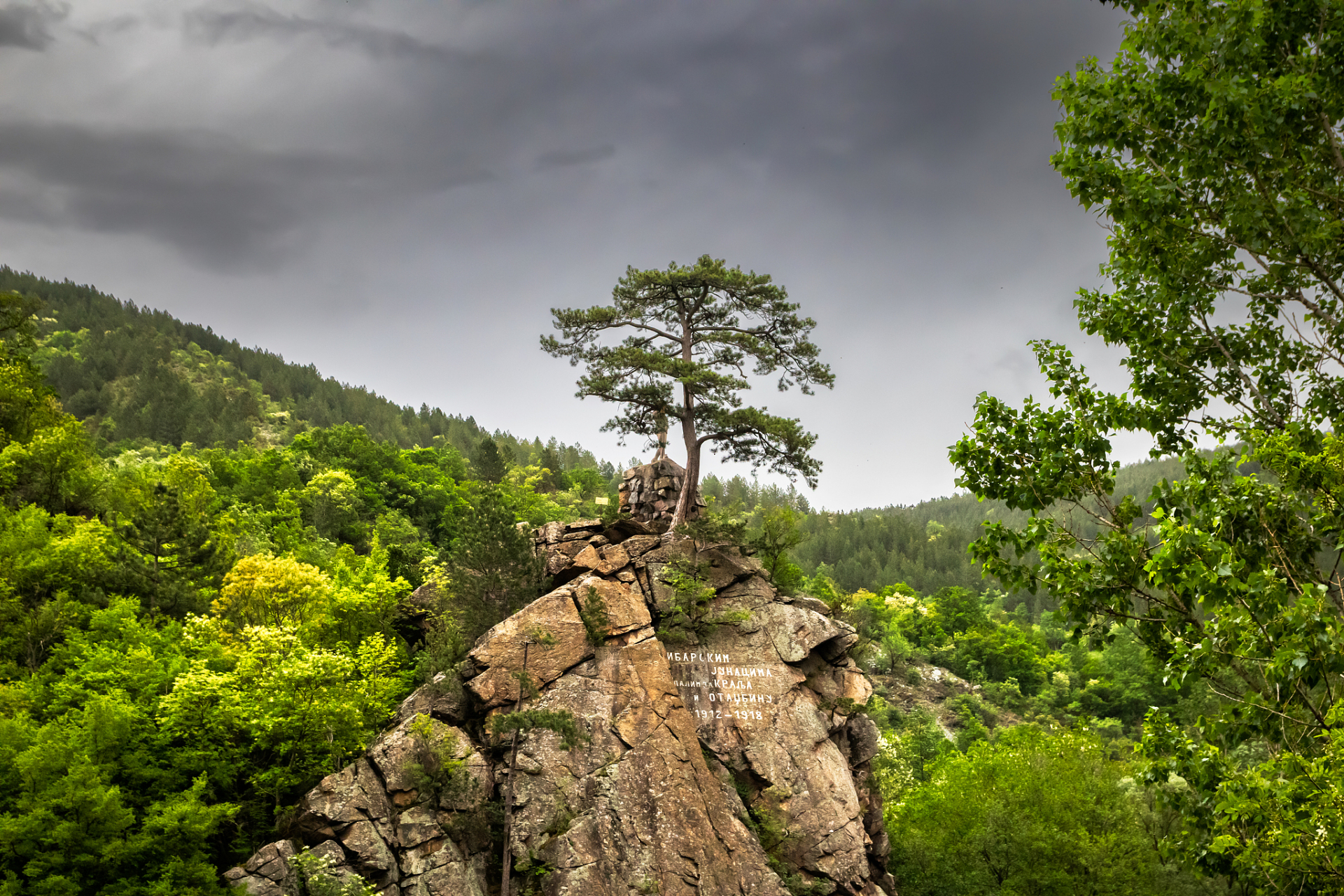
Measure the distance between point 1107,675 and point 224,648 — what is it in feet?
291

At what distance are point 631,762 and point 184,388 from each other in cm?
11465

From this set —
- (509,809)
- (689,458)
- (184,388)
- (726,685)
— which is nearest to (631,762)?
(509,809)

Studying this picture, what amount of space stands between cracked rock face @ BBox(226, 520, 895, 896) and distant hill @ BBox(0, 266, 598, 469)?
280 ft

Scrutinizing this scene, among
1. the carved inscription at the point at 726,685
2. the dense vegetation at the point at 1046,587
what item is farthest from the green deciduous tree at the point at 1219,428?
the carved inscription at the point at 726,685

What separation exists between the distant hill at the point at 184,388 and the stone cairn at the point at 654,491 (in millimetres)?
78201

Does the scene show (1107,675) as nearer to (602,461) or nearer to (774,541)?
(774,541)

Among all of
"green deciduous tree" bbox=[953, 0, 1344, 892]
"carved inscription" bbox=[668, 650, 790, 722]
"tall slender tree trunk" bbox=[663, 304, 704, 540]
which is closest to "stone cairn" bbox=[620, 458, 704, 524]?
"tall slender tree trunk" bbox=[663, 304, 704, 540]

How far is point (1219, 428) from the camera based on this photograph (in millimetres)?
9422

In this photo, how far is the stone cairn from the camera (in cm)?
3438

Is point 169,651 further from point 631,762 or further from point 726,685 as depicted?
point 726,685

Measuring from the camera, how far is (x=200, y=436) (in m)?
99.2

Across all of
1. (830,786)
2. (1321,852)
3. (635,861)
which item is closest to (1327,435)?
(1321,852)

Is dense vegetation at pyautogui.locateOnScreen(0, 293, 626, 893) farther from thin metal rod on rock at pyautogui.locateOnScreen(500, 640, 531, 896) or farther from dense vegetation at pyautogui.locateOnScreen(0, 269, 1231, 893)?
thin metal rod on rock at pyautogui.locateOnScreen(500, 640, 531, 896)

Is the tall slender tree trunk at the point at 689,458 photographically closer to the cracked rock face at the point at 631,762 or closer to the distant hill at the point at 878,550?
the cracked rock face at the point at 631,762
